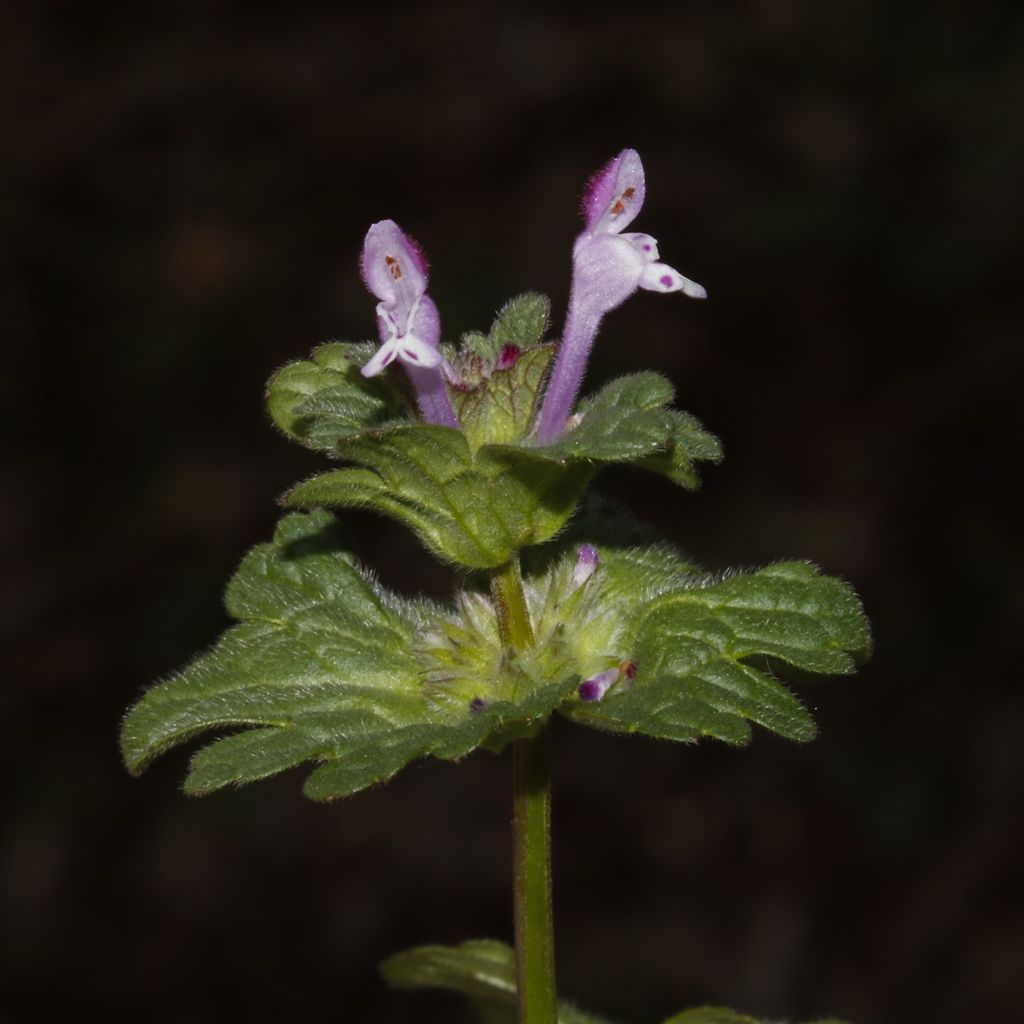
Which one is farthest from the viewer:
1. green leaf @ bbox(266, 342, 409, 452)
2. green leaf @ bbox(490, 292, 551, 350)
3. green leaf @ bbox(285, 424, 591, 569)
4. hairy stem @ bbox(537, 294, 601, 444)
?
green leaf @ bbox(490, 292, 551, 350)

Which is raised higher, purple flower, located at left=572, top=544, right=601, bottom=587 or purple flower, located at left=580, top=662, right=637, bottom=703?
purple flower, located at left=572, top=544, right=601, bottom=587

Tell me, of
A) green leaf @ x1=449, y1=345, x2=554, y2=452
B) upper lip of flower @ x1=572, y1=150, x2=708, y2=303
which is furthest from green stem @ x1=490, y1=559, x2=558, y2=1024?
upper lip of flower @ x1=572, y1=150, x2=708, y2=303

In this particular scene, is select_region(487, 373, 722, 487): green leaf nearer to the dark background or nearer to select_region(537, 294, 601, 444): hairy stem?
select_region(537, 294, 601, 444): hairy stem

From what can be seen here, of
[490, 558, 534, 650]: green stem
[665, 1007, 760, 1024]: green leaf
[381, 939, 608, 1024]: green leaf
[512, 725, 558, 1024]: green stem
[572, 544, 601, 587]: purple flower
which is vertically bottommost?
[665, 1007, 760, 1024]: green leaf

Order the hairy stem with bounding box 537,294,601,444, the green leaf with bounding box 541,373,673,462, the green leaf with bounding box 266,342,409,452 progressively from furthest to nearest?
the hairy stem with bounding box 537,294,601,444
the green leaf with bounding box 266,342,409,452
the green leaf with bounding box 541,373,673,462

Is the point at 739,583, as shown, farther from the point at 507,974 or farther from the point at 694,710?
the point at 507,974

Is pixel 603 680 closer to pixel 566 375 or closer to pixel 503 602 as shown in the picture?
pixel 503 602

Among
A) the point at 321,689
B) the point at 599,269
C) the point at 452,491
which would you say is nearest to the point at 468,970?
the point at 321,689
